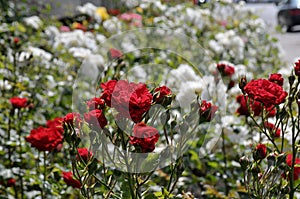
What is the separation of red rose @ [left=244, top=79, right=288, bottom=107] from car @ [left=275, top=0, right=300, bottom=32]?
11.3 meters

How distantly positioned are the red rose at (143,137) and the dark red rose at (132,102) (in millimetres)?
19

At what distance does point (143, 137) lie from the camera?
3.67ft

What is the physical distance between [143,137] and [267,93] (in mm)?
331

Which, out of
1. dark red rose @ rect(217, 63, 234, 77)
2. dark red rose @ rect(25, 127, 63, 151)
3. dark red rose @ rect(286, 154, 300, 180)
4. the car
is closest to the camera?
dark red rose @ rect(286, 154, 300, 180)

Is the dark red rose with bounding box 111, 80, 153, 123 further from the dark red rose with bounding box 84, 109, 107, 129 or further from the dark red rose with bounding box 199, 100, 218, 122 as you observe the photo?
the dark red rose with bounding box 199, 100, 218, 122

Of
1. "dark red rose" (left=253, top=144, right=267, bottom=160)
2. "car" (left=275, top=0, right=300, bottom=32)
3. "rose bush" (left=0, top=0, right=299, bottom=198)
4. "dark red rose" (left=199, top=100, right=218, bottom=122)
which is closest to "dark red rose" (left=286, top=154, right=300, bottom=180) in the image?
"rose bush" (left=0, top=0, right=299, bottom=198)

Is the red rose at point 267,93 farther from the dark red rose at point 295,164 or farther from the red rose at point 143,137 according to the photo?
the red rose at point 143,137

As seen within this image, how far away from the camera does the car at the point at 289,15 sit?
1244cm

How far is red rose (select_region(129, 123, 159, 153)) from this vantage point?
1.12 metres

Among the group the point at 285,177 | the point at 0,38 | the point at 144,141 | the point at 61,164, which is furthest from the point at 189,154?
the point at 0,38

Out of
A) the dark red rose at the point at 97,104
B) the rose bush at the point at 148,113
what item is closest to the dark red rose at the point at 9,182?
the rose bush at the point at 148,113

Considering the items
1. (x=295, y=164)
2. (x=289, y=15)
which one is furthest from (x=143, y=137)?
(x=289, y=15)

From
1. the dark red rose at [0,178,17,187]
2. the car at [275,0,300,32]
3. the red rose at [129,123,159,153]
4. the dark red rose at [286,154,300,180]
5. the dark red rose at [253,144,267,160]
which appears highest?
the car at [275,0,300,32]

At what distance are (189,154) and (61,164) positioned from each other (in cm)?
57
